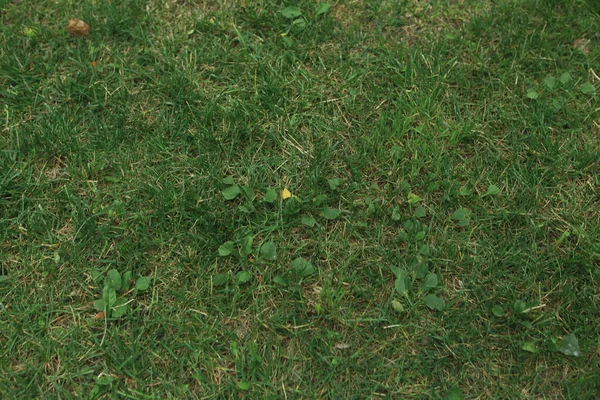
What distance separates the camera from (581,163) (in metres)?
2.59

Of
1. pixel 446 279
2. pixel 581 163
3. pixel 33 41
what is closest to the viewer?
pixel 446 279

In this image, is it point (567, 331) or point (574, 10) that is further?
point (574, 10)

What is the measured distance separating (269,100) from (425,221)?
0.93 meters

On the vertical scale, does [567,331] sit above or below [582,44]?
below

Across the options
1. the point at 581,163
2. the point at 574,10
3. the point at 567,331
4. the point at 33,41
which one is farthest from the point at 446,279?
the point at 33,41

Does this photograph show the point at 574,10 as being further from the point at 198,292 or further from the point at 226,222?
the point at 198,292

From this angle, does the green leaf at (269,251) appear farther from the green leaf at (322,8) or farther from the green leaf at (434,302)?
the green leaf at (322,8)

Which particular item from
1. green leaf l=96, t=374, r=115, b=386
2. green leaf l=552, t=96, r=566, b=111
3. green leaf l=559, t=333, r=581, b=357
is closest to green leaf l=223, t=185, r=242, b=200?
green leaf l=96, t=374, r=115, b=386

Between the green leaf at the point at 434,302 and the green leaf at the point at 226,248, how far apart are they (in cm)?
80

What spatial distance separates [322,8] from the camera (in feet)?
10.0

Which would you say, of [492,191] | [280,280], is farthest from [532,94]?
[280,280]

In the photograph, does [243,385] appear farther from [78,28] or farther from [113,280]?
[78,28]

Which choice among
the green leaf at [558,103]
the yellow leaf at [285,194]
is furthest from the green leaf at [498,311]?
the green leaf at [558,103]

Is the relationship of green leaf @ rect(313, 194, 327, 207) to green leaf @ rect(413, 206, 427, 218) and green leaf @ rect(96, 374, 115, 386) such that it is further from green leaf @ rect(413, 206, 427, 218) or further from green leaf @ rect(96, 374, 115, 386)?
green leaf @ rect(96, 374, 115, 386)
